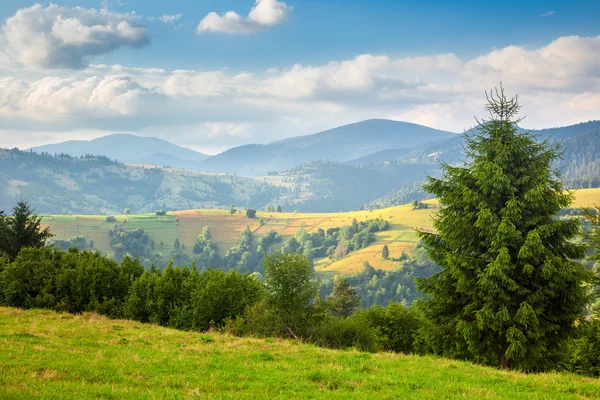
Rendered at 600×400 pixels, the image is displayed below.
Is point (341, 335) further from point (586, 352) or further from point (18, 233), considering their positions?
point (18, 233)

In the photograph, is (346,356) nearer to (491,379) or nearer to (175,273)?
(491,379)

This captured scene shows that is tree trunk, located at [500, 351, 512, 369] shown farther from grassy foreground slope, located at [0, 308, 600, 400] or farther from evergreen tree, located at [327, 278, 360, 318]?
evergreen tree, located at [327, 278, 360, 318]

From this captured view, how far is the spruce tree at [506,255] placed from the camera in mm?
24594

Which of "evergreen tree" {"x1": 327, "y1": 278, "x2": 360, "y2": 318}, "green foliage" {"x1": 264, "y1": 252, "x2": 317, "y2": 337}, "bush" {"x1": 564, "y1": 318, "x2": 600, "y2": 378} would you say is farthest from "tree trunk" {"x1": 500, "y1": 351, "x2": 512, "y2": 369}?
"evergreen tree" {"x1": 327, "y1": 278, "x2": 360, "y2": 318}

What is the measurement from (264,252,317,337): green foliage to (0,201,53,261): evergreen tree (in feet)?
115

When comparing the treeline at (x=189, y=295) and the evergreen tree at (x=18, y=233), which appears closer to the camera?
the treeline at (x=189, y=295)

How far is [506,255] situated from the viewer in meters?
24.3

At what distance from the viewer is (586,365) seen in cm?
3378

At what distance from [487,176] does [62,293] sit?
1227 inches

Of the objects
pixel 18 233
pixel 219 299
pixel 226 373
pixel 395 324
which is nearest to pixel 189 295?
pixel 219 299

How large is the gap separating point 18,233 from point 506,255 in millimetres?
54030

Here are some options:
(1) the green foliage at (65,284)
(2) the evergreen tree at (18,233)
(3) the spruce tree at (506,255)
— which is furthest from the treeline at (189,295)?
(2) the evergreen tree at (18,233)

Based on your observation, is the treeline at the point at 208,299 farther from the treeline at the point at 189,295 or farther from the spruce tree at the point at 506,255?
the spruce tree at the point at 506,255

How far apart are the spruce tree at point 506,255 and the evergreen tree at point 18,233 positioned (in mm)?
47085
